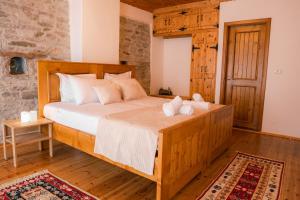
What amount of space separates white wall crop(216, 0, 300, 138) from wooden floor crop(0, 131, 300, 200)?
25.9 inches

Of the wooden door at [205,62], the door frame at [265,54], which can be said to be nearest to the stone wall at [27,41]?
the wooden door at [205,62]

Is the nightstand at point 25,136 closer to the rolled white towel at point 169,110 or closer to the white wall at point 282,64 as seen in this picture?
the rolled white towel at point 169,110

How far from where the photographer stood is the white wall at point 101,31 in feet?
12.0

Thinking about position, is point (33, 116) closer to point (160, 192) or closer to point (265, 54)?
point (160, 192)

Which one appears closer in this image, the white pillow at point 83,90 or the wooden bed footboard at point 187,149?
the wooden bed footboard at point 187,149

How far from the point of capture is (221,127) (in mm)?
2980

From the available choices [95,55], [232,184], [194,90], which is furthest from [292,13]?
[95,55]

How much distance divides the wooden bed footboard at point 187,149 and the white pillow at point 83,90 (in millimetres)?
1518

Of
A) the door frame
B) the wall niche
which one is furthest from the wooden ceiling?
the wall niche

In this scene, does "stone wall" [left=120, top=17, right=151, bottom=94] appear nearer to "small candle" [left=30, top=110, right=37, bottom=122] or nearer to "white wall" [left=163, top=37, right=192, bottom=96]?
"white wall" [left=163, top=37, right=192, bottom=96]

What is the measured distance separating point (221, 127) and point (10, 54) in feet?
10.0

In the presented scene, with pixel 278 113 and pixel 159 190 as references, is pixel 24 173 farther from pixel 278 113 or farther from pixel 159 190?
pixel 278 113

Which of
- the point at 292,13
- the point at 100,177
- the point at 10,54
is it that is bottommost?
the point at 100,177

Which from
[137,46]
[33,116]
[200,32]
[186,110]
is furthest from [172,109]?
[137,46]
